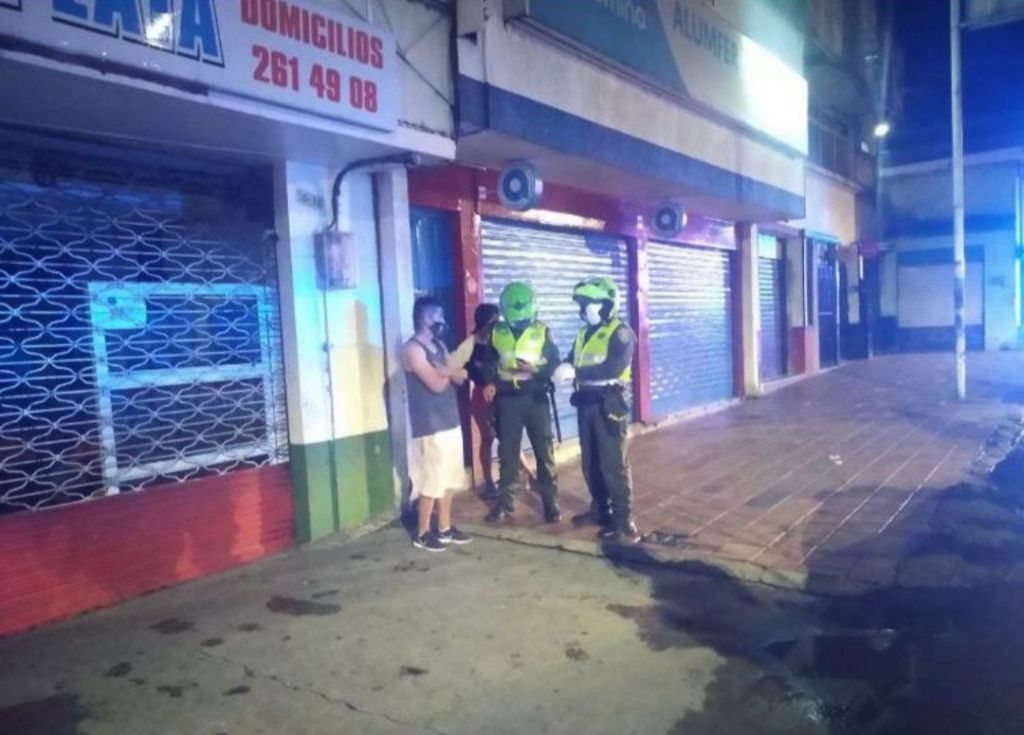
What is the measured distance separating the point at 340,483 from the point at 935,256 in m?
21.5

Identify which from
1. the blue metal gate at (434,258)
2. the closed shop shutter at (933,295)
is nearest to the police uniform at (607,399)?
the blue metal gate at (434,258)

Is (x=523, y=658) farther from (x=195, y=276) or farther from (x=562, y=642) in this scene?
(x=195, y=276)

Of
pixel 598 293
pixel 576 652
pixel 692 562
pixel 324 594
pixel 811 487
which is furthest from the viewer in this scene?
pixel 811 487

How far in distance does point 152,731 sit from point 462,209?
5447 millimetres

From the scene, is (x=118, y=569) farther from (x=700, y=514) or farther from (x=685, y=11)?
(x=685, y=11)

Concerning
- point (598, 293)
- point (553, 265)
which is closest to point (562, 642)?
point (598, 293)

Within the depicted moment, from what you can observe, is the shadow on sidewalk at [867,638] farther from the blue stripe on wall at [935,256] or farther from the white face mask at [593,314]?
the blue stripe on wall at [935,256]

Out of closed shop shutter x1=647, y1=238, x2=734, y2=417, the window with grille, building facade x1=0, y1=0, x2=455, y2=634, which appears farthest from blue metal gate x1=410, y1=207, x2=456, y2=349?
closed shop shutter x1=647, y1=238, x2=734, y2=417

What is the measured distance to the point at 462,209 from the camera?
7.54 metres

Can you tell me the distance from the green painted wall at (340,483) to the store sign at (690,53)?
4176mm

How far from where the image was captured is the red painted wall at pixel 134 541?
4543mm

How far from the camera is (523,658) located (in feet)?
13.2

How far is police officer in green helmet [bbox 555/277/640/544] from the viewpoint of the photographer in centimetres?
594

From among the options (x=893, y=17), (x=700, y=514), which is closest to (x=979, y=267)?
(x=893, y=17)
